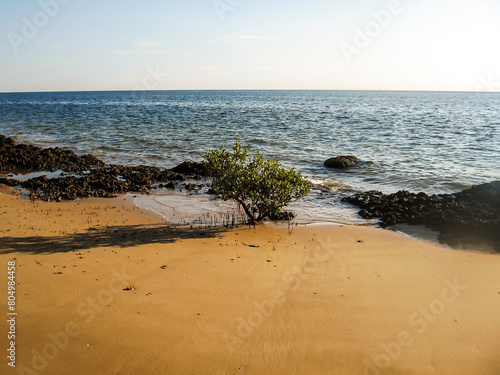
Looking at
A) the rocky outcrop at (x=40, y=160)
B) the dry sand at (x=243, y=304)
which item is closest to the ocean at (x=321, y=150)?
the rocky outcrop at (x=40, y=160)

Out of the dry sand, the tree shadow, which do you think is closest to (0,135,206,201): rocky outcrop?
the dry sand

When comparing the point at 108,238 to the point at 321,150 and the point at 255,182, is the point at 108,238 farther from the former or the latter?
the point at 321,150

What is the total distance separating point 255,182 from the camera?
1142cm

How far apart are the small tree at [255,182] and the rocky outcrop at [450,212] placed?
3961mm

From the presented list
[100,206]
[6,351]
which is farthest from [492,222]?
[100,206]

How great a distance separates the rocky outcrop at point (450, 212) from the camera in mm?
10711

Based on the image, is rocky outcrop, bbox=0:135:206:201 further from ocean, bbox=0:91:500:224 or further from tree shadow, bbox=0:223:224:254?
tree shadow, bbox=0:223:224:254

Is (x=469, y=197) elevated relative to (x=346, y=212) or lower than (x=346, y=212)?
elevated

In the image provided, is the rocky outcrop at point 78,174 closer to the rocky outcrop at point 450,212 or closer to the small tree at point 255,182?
the small tree at point 255,182

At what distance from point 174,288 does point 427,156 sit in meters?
24.0

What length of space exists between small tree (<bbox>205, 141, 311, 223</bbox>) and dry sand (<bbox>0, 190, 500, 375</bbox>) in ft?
5.17

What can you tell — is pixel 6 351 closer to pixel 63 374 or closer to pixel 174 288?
pixel 63 374

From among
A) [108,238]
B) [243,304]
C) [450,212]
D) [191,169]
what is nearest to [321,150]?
[191,169]

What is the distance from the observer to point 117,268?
789 cm
